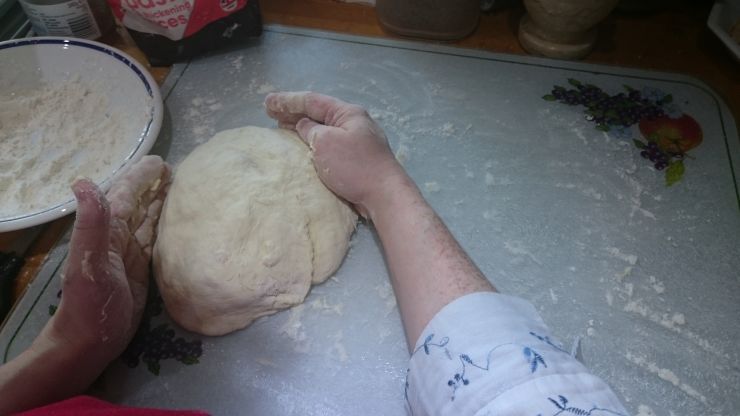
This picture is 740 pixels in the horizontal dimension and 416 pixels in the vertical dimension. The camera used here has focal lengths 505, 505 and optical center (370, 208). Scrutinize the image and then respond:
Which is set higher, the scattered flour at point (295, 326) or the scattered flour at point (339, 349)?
the scattered flour at point (295, 326)

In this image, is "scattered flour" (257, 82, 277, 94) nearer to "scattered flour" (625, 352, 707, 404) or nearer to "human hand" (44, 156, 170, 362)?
"human hand" (44, 156, 170, 362)

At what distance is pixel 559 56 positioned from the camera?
1.21 meters

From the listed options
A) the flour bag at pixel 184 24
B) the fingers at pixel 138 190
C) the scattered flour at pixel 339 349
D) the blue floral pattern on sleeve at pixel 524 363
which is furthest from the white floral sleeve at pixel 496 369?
the flour bag at pixel 184 24

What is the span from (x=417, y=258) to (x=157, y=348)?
442mm

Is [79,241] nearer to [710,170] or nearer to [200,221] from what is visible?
[200,221]

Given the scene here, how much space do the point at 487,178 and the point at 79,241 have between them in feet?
2.36

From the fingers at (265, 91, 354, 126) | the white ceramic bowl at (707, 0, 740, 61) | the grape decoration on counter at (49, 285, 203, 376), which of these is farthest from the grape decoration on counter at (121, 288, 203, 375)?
the white ceramic bowl at (707, 0, 740, 61)

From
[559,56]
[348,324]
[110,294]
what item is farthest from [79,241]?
[559,56]

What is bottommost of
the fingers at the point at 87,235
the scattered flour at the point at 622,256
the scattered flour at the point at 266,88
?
the scattered flour at the point at 622,256

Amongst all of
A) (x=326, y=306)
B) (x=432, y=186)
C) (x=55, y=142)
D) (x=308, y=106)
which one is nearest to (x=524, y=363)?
(x=326, y=306)

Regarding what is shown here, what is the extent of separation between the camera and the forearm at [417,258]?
2.31 ft

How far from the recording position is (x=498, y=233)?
945mm

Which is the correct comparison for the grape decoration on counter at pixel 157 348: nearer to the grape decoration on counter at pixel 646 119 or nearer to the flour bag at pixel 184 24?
the flour bag at pixel 184 24

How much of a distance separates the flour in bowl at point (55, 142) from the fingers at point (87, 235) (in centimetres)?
33
